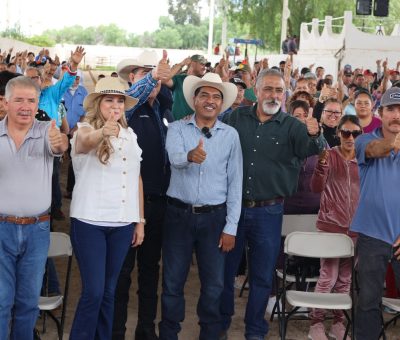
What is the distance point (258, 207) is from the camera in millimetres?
5684

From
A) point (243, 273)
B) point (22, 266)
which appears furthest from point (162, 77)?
point (243, 273)

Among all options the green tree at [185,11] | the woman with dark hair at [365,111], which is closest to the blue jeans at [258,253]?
the woman with dark hair at [365,111]

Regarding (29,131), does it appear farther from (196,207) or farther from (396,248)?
(396,248)

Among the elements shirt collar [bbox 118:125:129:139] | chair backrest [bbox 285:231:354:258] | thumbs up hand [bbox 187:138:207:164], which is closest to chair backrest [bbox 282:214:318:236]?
chair backrest [bbox 285:231:354:258]

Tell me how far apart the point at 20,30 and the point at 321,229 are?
3907 cm

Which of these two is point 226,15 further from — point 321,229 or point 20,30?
point 321,229

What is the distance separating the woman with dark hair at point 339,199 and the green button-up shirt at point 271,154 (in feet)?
1.96

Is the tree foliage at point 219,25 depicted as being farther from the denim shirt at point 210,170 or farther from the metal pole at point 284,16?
the denim shirt at point 210,170

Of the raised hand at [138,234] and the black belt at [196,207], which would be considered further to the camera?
the black belt at [196,207]

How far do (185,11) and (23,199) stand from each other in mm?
116675

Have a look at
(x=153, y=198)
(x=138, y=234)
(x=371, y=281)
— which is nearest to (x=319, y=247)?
(x=371, y=281)

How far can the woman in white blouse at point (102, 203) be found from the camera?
4816 mm

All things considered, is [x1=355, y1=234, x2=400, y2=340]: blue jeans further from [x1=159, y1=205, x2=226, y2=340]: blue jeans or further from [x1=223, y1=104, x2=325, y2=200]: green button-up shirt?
[x1=159, y1=205, x2=226, y2=340]: blue jeans

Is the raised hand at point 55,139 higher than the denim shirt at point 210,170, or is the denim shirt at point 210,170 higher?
the raised hand at point 55,139
